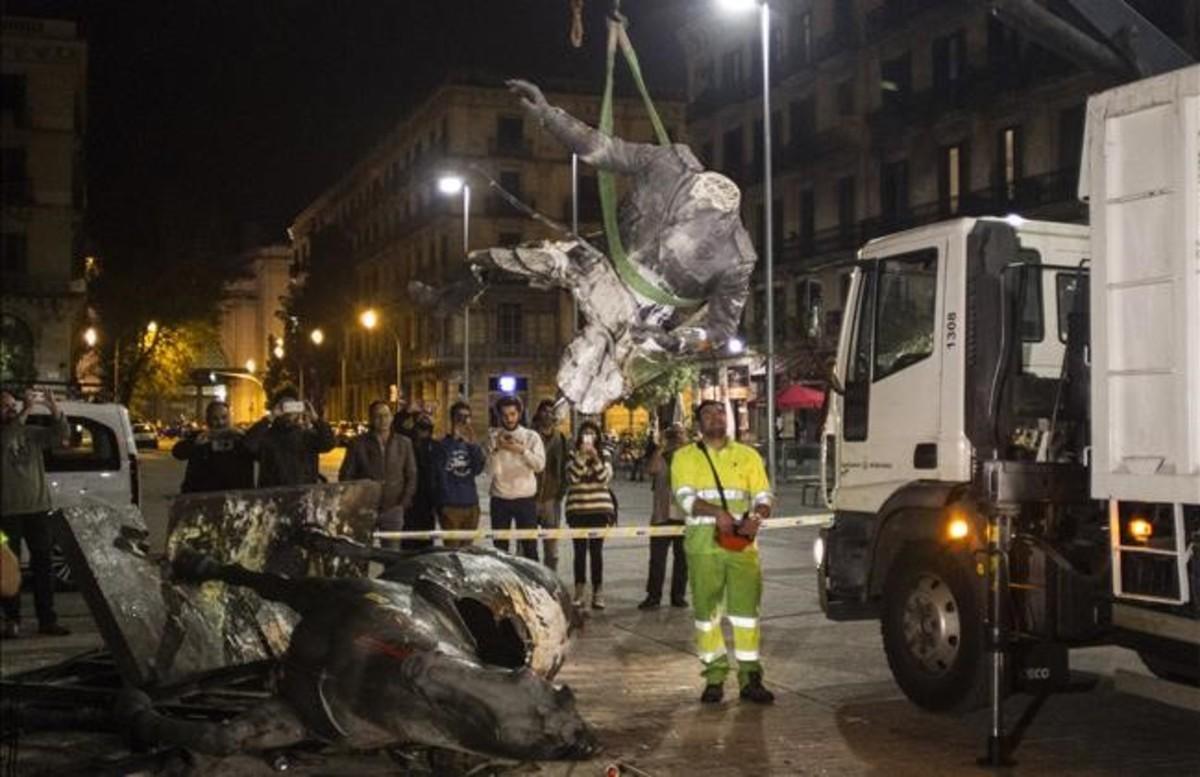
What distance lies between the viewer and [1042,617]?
7191mm

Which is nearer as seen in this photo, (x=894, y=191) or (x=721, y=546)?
(x=721, y=546)

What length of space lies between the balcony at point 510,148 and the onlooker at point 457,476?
196 ft

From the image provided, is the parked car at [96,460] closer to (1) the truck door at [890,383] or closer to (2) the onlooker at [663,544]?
(2) the onlooker at [663,544]

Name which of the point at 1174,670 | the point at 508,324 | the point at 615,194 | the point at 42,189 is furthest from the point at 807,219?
the point at 1174,670

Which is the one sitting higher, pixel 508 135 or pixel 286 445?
pixel 508 135

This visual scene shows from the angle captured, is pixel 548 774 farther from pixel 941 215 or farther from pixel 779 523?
pixel 941 215

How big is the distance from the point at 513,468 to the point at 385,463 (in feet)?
3.72

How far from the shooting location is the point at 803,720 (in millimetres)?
7879

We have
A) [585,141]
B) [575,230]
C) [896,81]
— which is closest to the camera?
[585,141]

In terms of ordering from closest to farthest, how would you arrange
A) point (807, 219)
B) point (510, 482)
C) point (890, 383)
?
point (890, 383) → point (510, 482) → point (807, 219)

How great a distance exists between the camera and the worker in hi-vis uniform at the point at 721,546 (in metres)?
8.29

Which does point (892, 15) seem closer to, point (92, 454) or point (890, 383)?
point (92, 454)

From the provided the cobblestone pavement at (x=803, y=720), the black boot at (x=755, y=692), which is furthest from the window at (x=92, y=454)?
the black boot at (x=755, y=692)

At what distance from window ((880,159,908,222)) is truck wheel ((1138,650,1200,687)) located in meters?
37.9
